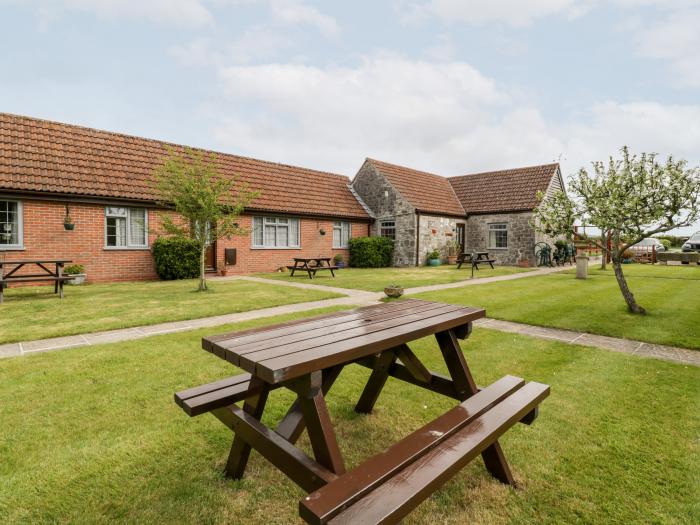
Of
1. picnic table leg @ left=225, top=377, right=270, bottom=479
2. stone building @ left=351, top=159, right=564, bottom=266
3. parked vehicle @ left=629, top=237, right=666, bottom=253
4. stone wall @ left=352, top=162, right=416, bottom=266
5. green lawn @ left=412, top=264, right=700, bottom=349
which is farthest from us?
parked vehicle @ left=629, top=237, right=666, bottom=253

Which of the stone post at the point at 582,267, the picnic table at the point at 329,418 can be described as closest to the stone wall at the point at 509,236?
the stone post at the point at 582,267

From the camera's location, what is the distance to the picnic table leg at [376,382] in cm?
309

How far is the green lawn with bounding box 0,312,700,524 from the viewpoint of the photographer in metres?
2.11

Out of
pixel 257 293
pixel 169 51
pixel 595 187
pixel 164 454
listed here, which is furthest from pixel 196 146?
pixel 164 454

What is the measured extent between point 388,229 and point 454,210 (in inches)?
184

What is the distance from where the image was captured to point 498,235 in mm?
22172

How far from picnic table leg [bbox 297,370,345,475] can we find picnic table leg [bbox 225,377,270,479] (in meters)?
0.46

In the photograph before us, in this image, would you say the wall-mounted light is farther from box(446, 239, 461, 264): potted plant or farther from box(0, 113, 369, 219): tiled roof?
box(446, 239, 461, 264): potted plant

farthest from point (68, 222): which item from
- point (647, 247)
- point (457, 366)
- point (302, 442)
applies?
point (647, 247)

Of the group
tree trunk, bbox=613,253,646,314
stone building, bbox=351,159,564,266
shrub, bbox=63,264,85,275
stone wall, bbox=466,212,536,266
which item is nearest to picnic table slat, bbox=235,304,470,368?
tree trunk, bbox=613,253,646,314

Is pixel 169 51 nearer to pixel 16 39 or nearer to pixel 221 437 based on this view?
pixel 16 39

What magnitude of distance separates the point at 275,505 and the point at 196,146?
17.9 metres

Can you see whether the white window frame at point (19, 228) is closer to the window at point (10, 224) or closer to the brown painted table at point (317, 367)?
the window at point (10, 224)

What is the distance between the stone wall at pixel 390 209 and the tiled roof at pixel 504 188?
5.38 meters
